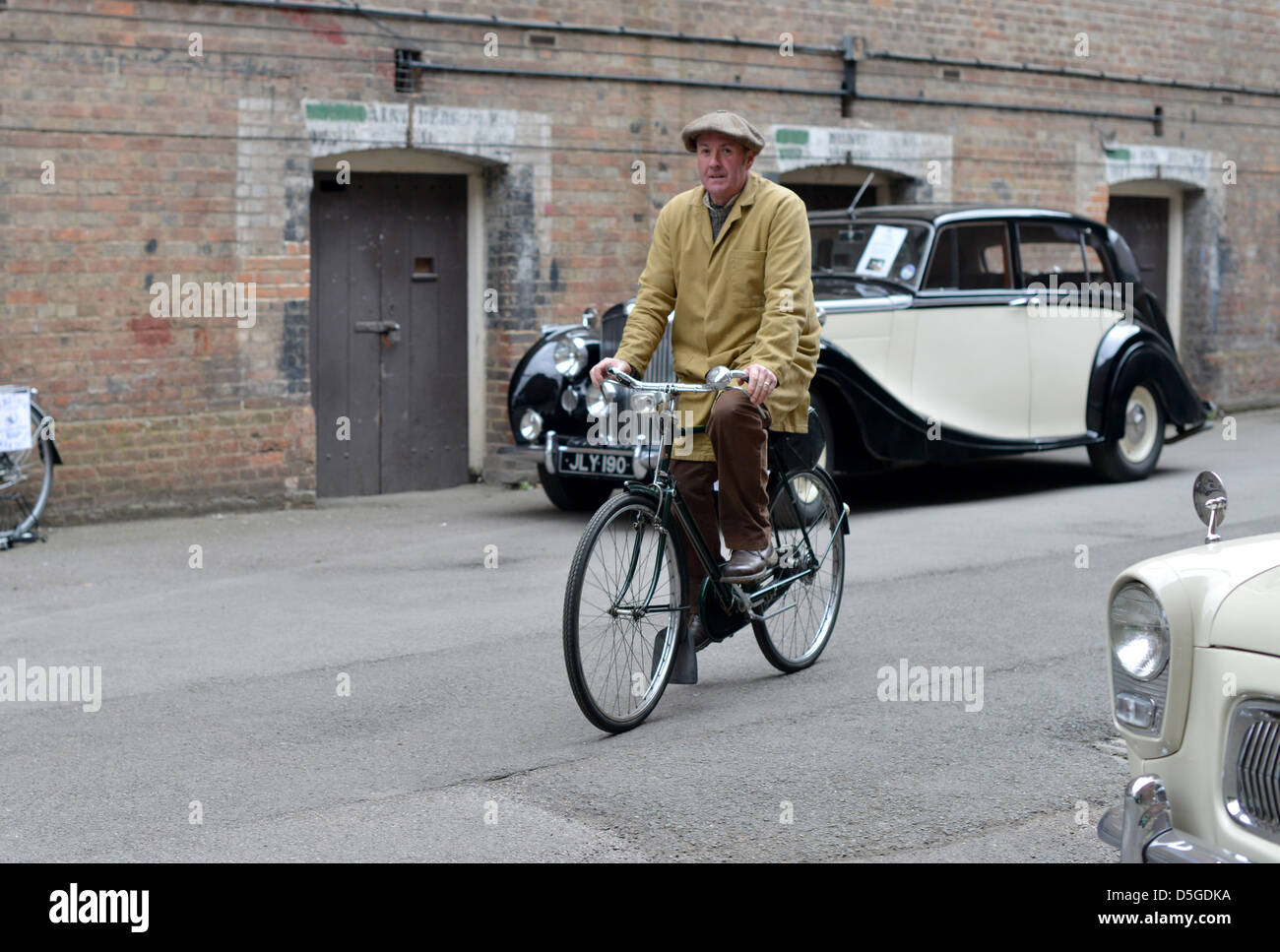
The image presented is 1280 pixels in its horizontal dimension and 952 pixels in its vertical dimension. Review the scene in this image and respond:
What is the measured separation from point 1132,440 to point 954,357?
1967 millimetres

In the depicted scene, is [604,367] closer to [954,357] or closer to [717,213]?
[717,213]

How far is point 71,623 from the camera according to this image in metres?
7.40

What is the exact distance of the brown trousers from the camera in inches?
216

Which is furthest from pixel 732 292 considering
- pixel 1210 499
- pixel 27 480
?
pixel 27 480

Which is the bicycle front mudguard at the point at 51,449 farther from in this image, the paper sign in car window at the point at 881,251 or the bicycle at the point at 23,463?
the paper sign in car window at the point at 881,251

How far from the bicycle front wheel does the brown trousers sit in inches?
5.9

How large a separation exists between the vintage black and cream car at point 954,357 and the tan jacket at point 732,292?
3335 mm

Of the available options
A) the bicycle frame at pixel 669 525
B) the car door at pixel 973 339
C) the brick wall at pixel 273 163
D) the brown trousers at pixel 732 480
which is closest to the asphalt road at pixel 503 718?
the bicycle frame at pixel 669 525

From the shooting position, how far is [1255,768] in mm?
3111

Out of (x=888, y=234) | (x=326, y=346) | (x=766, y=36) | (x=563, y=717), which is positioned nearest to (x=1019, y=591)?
(x=563, y=717)

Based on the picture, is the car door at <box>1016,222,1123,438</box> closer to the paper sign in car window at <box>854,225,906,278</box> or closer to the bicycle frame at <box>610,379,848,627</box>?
the paper sign in car window at <box>854,225,906,278</box>

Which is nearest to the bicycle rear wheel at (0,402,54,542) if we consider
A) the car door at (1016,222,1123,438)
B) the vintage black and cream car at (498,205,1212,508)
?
the vintage black and cream car at (498,205,1212,508)

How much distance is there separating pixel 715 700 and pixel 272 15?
269 inches
